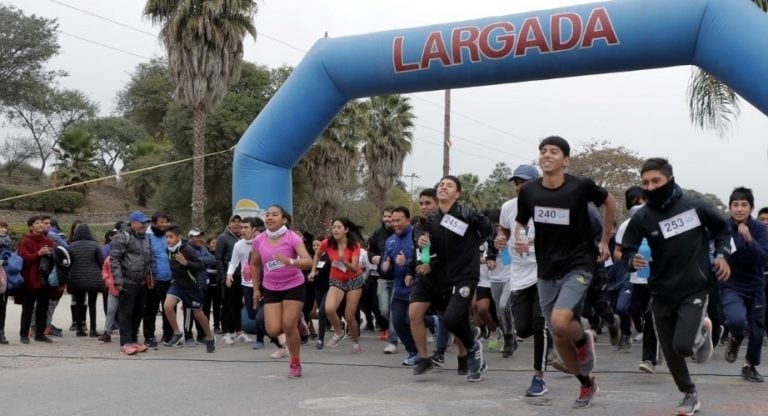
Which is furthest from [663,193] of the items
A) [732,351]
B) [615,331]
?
[615,331]

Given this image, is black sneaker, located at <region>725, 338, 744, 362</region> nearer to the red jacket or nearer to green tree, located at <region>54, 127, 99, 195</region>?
the red jacket

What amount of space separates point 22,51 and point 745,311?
168ft

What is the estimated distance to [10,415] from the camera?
6266 millimetres

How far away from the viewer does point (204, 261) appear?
11672mm

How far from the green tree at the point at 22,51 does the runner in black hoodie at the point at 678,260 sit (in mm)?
51637

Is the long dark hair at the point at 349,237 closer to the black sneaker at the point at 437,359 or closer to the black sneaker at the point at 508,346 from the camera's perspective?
the black sneaker at the point at 508,346

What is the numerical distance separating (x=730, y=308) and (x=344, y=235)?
4659mm

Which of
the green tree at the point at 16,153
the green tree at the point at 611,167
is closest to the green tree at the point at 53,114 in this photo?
the green tree at the point at 16,153

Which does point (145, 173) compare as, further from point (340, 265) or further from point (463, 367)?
point (463, 367)

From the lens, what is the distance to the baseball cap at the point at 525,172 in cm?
732

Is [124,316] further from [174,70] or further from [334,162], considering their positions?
[334,162]

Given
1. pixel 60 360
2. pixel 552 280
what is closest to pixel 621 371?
pixel 552 280

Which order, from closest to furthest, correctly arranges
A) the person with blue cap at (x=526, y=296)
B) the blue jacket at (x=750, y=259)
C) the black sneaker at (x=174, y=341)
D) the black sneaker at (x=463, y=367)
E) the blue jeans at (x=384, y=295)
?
the person with blue cap at (x=526, y=296) < the blue jacket at (x=750, y=259) < the black sneaker at (x=463, y=367) < the black sneaker at (x=174, y=341) < the blue jeans at (x=384, y=295)

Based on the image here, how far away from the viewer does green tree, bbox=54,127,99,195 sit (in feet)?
155
